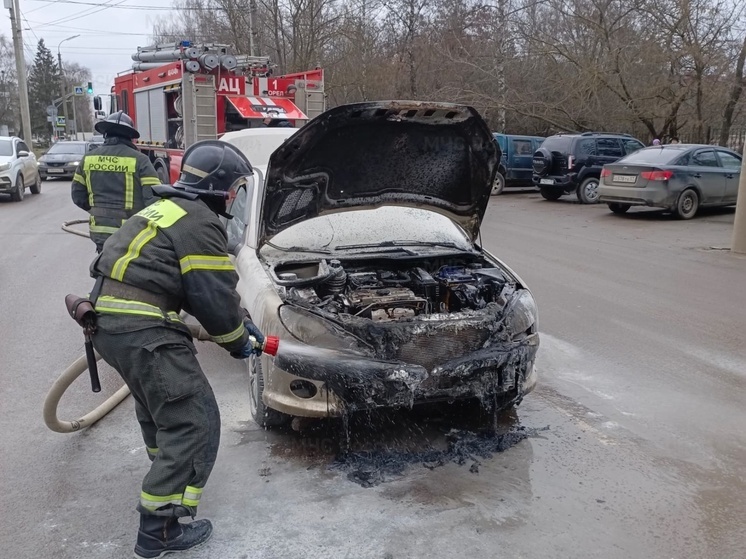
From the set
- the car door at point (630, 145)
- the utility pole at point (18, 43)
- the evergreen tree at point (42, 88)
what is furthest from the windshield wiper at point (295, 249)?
the evergreen tree at point (42, 88)

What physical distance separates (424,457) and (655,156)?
1267cm

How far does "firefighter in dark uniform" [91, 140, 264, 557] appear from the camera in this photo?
9.88 feet

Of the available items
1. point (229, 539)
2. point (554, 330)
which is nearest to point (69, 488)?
point (229, 539)

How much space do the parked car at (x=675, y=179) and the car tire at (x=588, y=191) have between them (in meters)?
2.65

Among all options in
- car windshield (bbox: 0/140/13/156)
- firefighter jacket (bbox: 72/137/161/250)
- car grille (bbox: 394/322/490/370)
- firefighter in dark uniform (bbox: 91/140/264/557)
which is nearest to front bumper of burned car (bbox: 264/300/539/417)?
car grille (bbox: 394/322/490/370)

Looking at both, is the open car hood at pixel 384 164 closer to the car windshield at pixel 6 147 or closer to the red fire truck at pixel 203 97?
the red fire truck at pixel 203 97

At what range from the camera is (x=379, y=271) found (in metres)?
5.03

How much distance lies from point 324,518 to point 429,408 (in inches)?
59.0

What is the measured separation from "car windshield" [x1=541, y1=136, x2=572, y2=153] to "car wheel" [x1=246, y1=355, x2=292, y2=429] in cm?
1497

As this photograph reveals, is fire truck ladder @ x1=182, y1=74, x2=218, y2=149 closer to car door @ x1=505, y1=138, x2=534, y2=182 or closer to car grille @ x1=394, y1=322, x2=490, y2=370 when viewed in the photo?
car door @ x1=505, y1=138, x2=534, y2=182

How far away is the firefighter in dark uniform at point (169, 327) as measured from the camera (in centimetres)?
301

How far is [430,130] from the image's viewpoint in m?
4.98

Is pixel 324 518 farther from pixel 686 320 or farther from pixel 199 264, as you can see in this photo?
pixel 686 320

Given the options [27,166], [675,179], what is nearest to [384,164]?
[675,179]
